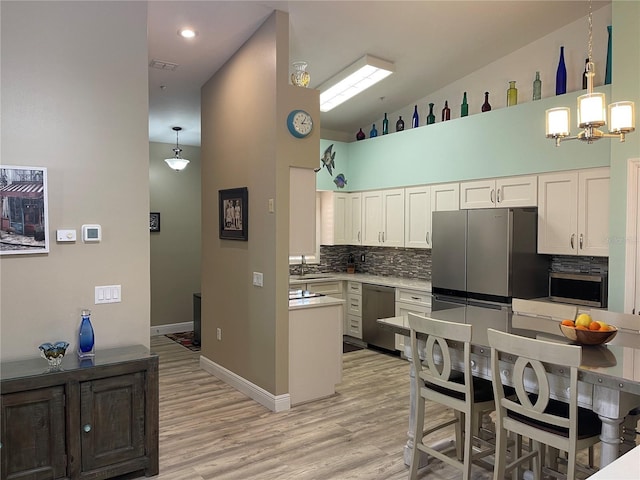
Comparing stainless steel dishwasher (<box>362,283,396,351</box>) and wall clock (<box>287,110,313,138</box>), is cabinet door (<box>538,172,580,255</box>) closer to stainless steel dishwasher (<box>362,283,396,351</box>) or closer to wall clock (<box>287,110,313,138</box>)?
stainless steel dishwasher (<box>362,283,396,351</box>)

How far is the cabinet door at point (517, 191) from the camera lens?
4324mm

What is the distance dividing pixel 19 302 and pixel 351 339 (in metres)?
4.40

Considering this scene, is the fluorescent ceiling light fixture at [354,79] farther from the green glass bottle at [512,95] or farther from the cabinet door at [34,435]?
the cabinet door at [34,435]

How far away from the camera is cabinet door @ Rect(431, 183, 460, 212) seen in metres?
5.01

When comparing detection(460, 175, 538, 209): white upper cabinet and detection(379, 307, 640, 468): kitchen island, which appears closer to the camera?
detection(379, 307, 640, 468): kitchen island

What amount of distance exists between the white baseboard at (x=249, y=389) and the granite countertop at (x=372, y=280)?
145 centimetres

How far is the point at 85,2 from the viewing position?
2.87 meters

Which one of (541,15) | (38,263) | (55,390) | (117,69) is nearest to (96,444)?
(55,390)

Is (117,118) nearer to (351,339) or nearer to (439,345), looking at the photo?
(439,345)

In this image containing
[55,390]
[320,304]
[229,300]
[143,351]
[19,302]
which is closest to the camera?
[55,390]

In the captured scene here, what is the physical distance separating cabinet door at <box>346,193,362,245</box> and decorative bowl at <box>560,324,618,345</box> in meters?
4.14

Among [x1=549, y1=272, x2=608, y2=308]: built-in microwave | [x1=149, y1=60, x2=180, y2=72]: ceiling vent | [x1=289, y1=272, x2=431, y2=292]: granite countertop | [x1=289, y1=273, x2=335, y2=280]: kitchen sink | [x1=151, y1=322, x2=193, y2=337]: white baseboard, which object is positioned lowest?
[x1=151, y1=322, x2=193, y2=337]: white baseboard

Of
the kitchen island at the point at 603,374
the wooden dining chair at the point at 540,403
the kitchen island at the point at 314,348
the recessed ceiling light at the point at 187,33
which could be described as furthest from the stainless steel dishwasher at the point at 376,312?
the recessed ceiling light at the point at 187,33

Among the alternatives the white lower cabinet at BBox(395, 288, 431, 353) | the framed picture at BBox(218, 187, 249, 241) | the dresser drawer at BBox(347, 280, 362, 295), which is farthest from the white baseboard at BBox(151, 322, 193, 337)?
the white lower cabinet at BBox(395, 288, 431, 353)
